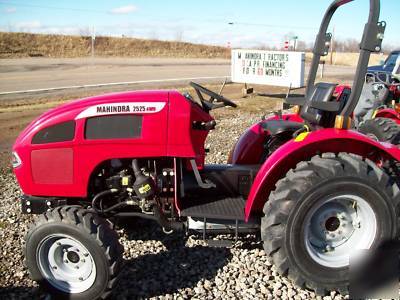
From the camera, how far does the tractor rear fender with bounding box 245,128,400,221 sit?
2.96 m

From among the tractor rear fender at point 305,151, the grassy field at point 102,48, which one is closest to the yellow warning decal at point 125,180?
the tractor rear fender at point 305,151

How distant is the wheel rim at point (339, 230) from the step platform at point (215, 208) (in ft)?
1.85

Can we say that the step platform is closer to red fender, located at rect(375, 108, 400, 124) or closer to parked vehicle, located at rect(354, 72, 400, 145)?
parked vehicle, located at rect(354, 72, 400, 145)

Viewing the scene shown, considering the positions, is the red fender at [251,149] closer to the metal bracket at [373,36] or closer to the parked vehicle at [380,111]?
the metal bracket at [373,36]

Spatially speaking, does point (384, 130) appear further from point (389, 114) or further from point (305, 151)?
point (305, 151)

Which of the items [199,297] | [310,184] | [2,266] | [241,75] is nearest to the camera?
[310,184]

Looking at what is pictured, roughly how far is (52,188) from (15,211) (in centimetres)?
156

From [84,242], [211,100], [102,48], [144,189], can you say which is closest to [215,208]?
[144,189]

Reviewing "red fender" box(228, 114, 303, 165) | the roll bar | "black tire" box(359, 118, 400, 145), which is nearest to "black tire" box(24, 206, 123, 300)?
"red fender" box(228, 114, 303, 165)

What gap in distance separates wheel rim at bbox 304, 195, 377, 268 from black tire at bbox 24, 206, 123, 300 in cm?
140

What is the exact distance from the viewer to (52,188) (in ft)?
10.5

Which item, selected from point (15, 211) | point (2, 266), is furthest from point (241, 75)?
point (2, 266)

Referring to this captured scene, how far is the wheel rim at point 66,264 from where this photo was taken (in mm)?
2961

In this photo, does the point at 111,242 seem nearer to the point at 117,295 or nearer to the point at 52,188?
the point at 117,295
